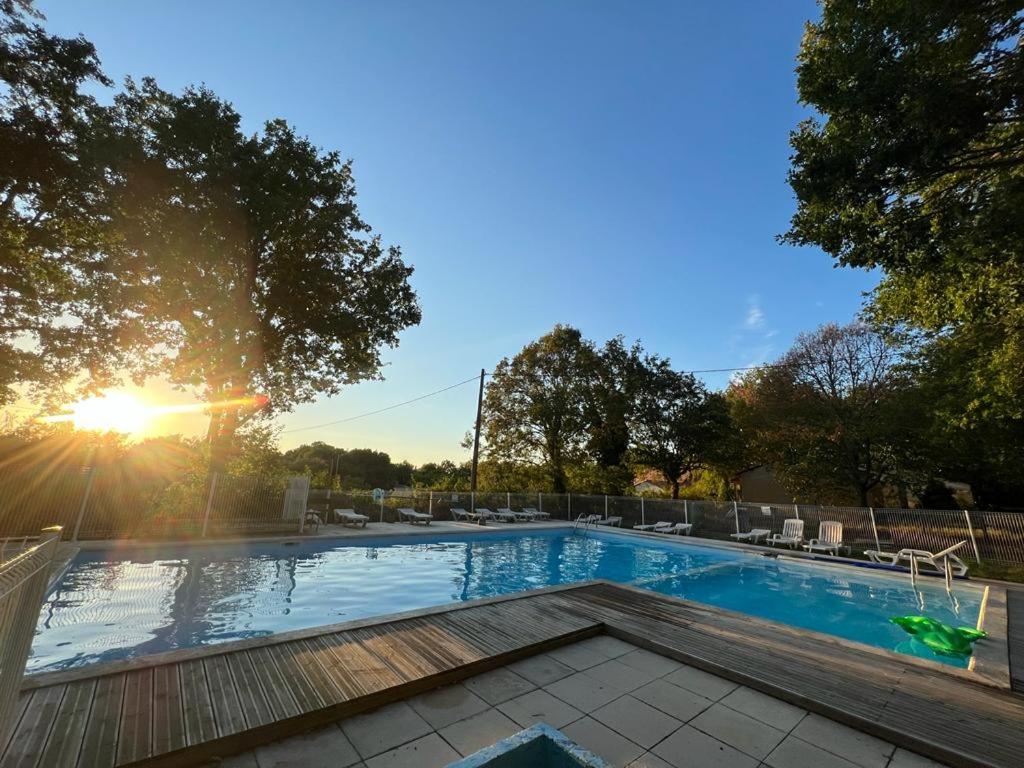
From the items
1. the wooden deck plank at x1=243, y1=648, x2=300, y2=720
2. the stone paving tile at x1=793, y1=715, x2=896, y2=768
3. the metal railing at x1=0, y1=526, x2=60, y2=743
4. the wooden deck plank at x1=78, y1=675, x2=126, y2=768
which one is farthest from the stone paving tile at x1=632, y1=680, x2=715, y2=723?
the metal railing at x1=0, y1=526, x2=60, y2=743

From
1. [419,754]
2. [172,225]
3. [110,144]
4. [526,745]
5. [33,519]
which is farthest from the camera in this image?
[172,225]

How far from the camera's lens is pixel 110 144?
12.2 metres

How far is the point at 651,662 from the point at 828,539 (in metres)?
11.9

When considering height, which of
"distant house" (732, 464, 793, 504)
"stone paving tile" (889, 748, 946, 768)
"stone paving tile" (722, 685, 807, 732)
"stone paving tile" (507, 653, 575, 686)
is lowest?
"stone paving tile" (889, 748, 946, 768)

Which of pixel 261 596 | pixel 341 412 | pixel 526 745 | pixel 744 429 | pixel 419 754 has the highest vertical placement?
pixel 341 412

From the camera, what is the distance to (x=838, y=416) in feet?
60.5

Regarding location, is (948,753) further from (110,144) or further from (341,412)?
(341,412)

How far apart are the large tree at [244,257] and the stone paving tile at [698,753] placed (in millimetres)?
16304

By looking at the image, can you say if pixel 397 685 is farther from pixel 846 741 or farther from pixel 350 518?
pixel 350 518

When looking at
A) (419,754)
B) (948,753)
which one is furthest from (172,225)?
(948,753)

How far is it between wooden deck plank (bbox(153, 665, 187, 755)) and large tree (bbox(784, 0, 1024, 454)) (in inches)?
428

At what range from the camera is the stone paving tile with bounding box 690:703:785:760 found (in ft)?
9.24

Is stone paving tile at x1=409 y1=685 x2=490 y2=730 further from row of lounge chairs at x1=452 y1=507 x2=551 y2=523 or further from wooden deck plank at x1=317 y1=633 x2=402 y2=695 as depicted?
row of lounge chairs at x1=452 y1=507 x2=551 y2=523

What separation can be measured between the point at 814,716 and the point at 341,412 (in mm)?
41078
